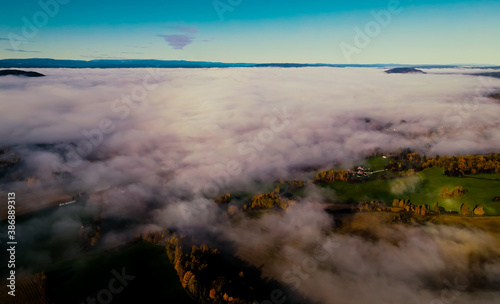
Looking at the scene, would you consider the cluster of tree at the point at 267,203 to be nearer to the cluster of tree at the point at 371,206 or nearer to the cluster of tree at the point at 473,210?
the cluster of tree at the point at 371,206

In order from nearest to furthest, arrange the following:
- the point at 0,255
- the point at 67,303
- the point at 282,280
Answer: the point at 67,303
the point at 282,280
the point at 0,255

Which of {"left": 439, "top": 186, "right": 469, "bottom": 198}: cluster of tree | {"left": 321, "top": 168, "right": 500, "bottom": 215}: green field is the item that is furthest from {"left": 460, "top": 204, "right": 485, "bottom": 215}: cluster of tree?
{"left": 439, "top": 186, "right": 469, "bottom": 198}: cluster of tree

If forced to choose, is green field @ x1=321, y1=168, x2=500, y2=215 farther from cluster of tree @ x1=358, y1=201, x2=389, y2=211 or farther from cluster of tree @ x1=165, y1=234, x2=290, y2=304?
cluster of tree @ x1=165, y1=234, x2=290, y2=304

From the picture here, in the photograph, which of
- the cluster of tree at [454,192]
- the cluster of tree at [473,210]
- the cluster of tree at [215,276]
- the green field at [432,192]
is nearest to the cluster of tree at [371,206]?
the green field at [432,192]

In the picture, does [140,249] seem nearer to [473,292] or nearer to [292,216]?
[292,216]

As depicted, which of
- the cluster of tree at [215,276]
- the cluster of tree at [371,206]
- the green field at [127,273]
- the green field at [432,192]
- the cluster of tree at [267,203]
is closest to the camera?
the green field at [127,273]

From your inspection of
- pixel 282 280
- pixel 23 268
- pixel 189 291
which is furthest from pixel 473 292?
pixel 23 268

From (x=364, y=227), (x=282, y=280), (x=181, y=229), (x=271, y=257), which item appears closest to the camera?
(x=282, y=280)
